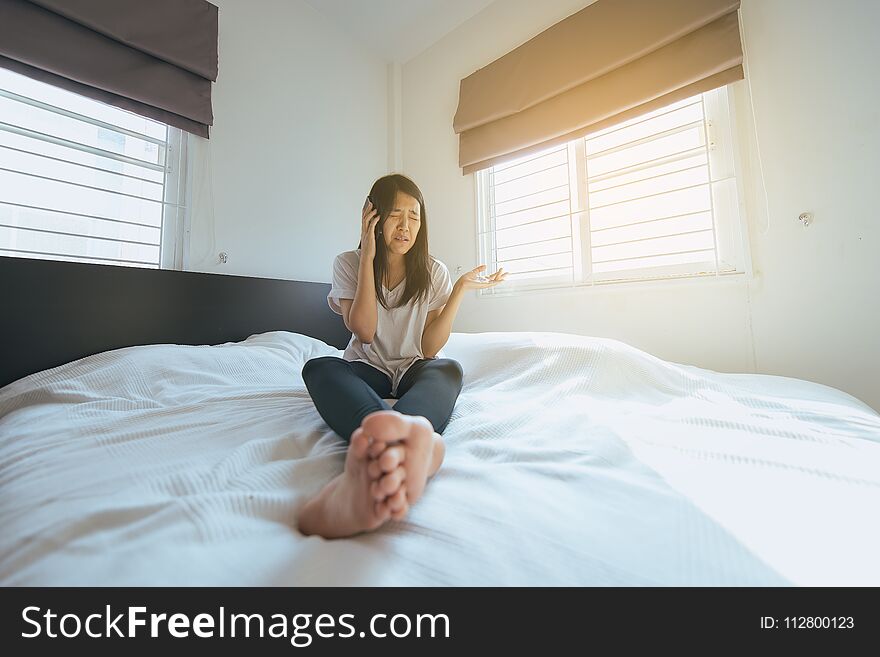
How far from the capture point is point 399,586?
31cm

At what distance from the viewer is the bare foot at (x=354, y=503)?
0.38m

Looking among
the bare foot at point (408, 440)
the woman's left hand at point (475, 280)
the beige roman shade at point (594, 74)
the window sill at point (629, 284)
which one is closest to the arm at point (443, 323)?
the woman's left hand at point (475, 280)

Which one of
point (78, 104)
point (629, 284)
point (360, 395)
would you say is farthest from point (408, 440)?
point (78, 104)

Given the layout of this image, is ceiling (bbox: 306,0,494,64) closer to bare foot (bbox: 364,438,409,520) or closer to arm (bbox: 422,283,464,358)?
arm (bbox: 422,283,464,358)

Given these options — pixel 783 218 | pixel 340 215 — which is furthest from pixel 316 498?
pixel 340 215

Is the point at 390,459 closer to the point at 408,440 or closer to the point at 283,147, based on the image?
the point at 408,440

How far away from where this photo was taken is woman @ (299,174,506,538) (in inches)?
15.6

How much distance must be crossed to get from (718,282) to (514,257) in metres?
0.88

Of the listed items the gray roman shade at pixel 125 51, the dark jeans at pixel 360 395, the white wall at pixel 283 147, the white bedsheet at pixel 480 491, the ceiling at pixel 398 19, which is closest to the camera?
the white bedsheet at pixel 480 491

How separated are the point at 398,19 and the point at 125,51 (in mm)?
1350

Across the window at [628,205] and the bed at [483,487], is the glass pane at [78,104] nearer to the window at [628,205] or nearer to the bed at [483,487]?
the bed at [483,487]

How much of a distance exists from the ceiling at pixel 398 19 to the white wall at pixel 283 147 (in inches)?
3.0

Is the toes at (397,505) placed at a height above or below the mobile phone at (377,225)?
below

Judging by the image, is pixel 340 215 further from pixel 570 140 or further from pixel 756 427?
pixel 756 427
